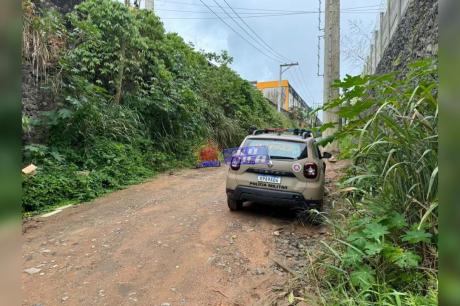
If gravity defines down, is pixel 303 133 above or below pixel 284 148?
above

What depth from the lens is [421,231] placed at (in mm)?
2631

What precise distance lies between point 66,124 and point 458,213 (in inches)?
296

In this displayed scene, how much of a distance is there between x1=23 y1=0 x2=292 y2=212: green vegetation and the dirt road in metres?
0.90

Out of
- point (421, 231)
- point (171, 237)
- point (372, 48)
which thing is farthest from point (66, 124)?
point (372, 48)

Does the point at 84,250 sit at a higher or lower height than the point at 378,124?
lower

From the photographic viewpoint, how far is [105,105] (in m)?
8.34

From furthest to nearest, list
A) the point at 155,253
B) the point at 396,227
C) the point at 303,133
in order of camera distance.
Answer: the point at 303,133 < the point at 155,253 < the point at 396,227

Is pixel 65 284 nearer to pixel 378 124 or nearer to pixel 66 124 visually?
pixel 378 124

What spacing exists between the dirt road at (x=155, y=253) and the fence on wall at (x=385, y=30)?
4891 mm

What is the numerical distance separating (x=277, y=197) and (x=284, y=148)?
2.66 ft

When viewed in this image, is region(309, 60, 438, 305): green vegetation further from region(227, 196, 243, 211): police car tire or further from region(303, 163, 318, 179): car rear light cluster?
region(227, 196, 243, 211): police car tire

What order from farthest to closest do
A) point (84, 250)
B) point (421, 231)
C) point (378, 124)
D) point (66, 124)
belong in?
1. point (66, 124)
2. point (84, 250)
3. point (378, 124)
4. point (421, 231)

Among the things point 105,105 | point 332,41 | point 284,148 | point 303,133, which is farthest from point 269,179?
point 332,41

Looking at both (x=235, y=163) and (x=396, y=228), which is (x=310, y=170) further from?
(x=396, y=228)
